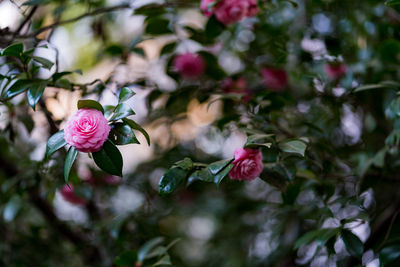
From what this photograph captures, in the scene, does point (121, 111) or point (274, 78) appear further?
point (274, 78)

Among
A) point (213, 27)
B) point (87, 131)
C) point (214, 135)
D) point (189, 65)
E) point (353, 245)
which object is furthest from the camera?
point (189, 65)

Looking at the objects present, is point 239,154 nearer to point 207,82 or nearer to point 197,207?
point 207,82

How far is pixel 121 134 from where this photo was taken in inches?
26.3

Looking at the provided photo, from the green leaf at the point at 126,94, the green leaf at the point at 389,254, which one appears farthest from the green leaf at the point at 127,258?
the green leaf at the point at 389,254

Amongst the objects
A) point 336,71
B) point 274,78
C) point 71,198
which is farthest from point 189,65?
point 71,198

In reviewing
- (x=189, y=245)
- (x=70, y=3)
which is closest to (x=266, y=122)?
(x=70, y=3)

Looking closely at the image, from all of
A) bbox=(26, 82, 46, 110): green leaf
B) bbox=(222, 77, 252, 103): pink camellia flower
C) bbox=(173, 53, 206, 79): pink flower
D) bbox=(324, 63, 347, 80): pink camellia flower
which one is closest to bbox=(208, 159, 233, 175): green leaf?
bbox=(26, 82, 46, 110): green leaf

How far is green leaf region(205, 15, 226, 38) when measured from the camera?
0.99 meters

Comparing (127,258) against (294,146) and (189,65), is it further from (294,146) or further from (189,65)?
(189,65)

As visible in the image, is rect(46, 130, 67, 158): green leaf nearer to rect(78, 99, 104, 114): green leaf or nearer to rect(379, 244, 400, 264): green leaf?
rect(78, 99, 104, 114): green leaf

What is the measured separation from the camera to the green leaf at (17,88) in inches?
29.6

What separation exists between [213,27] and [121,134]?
1.47 ft

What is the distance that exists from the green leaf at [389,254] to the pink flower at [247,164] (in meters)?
0.31

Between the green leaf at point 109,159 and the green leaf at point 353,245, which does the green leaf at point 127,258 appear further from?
the green leaf at point 353,245
